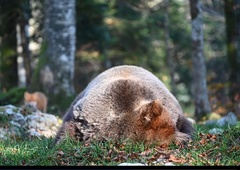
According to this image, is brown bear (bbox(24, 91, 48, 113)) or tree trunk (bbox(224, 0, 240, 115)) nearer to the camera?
brown bear (bbox(24, 91, 48, 113))

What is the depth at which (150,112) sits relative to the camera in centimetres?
732

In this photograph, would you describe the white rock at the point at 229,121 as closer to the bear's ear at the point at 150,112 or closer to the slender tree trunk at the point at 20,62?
the bear's ear at the point at 150,112

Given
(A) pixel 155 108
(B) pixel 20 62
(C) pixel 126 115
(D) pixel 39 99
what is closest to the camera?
(A) pixel 155 108

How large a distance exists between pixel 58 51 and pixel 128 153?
895 cm

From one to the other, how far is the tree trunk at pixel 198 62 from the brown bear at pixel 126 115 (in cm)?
927

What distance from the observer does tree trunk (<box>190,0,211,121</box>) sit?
17.4 metres

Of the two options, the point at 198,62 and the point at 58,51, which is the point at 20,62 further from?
the point at 198,62

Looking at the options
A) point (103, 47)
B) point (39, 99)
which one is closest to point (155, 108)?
point (39, 99)

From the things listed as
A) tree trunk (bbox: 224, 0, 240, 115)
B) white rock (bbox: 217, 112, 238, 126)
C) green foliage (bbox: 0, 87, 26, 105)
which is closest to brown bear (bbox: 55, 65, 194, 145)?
white rock (bbox: 217, 112, 238, 126)

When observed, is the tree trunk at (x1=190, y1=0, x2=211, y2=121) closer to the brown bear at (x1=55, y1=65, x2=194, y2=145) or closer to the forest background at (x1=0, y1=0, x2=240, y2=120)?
the forest background at (x1=0, y1=0, x2=240, y2=120)

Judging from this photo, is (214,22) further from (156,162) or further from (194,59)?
(156,162)

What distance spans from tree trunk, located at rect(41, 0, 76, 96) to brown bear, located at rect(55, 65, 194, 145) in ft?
23.7

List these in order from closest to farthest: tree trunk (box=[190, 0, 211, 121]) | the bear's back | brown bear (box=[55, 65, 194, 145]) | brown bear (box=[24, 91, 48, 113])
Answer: brown bear (box=[55, 65, 194, 145]) < the bear's back < brown bear (box=[24, 91, 48, 113]) < tree trunk (box=[190, 0, 211, 121])

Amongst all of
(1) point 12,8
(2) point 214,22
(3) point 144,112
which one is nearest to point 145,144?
(3) point 144,112
